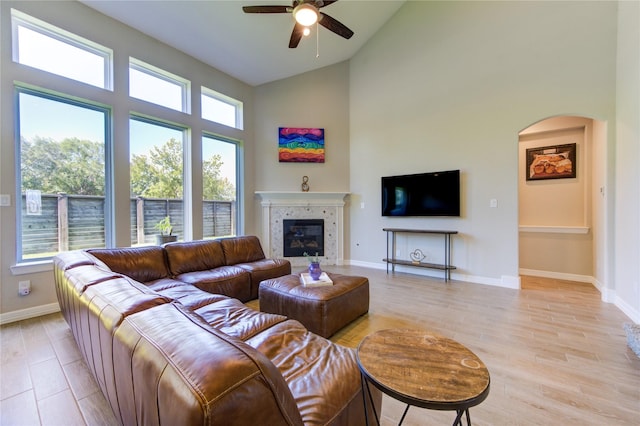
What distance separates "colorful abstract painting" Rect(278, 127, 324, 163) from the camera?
5.34m

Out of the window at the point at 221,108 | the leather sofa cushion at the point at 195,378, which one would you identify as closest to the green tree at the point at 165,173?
the window at the point at 221,108

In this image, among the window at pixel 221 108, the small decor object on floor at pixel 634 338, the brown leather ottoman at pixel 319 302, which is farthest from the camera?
the window at pixel 221 108

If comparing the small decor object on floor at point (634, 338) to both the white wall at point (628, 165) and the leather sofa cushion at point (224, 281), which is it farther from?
the leather sofa cushion at point (224, 281)

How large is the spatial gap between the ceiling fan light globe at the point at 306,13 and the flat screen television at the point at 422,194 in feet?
9.44

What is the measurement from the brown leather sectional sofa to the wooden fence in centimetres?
137

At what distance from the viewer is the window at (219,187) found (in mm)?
4648

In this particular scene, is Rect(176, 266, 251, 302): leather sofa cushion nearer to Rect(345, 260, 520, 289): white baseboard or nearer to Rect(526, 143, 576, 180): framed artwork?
Rect(345, 260, 520, 289): white baseboard

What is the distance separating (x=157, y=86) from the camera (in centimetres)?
400

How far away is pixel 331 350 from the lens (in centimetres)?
136

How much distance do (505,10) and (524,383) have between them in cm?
479

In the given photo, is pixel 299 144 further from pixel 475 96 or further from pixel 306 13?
pixel 475 96

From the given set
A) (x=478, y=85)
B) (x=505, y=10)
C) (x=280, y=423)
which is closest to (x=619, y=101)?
(x=478, y=85)

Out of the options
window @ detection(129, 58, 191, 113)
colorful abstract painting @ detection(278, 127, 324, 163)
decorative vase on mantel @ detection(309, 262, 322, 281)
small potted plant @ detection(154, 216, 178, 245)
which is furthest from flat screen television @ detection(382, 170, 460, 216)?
window @ detection(129, 58, 191, 113)

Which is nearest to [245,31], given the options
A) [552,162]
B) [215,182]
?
[215,182]
